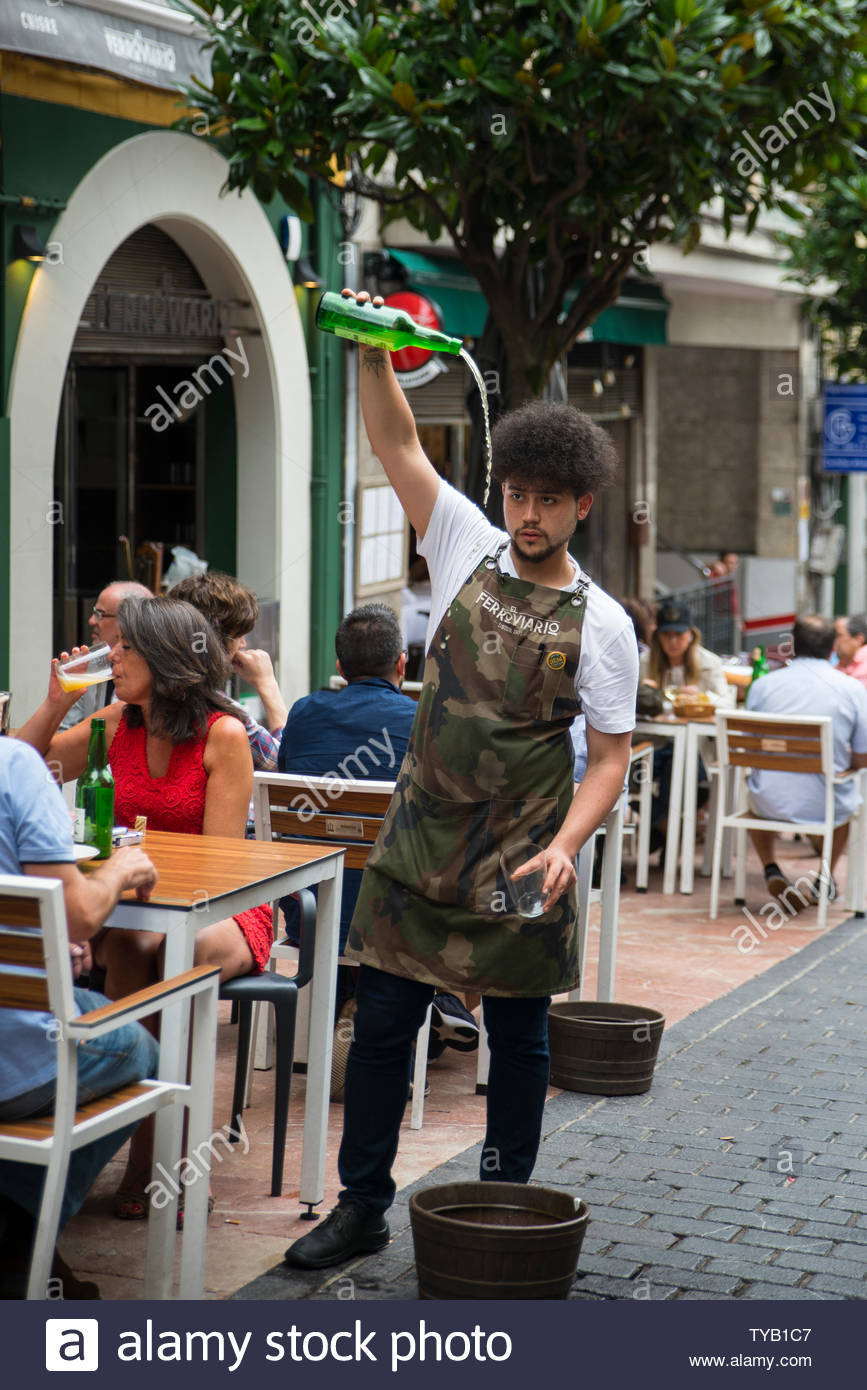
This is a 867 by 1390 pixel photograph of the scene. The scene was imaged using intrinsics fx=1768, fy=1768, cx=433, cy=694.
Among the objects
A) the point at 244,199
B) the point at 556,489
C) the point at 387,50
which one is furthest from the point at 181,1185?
the point at 244,199

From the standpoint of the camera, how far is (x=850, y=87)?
28.5 feet

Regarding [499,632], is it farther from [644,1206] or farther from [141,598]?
[644,1206]

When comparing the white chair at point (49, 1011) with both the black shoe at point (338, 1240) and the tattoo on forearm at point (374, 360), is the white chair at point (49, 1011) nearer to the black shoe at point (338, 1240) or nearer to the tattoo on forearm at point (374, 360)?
the black shoe at point (338, 1240)

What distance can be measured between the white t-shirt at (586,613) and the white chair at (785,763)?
4.52 m

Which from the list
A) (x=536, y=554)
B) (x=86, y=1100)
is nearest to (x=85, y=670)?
(x=536, y=554)

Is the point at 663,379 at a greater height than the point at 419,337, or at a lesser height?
greater

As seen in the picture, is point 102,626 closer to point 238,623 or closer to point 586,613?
point 238,623

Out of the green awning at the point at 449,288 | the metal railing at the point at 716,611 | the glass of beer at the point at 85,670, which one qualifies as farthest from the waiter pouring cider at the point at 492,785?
the metal railing at the point at 716,611

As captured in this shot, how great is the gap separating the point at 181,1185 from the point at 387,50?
595cm

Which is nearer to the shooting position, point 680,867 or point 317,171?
point 317,171

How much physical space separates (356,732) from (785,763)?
3.60 metres

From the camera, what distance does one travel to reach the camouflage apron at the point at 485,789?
396cm

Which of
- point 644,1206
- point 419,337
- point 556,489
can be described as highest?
point 419,337

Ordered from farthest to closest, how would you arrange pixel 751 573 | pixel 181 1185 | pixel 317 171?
pixel 751 573
pixel 317 171
pixel 181 1185
